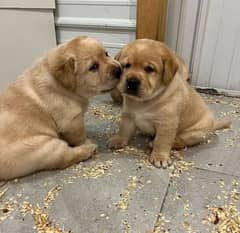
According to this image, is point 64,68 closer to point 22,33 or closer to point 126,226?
point 126,226

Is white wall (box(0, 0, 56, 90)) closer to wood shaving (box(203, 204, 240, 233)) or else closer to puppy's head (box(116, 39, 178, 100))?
puppy's head (box(116, 39, 178, 100))

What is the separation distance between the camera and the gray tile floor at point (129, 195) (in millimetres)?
1089

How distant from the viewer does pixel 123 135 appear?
1.53m

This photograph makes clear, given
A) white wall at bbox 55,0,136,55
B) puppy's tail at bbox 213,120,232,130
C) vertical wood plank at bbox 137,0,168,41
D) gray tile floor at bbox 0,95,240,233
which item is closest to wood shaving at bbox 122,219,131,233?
gray tile floor at bbox 0,95,240,233

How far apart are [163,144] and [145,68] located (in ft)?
1.22

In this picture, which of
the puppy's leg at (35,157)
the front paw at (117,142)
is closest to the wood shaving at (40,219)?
Answer: the puppy's leg at (35,157)

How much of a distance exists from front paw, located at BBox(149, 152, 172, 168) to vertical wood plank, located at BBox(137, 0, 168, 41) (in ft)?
3.09

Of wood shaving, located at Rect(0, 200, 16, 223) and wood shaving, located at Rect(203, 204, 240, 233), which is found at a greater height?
wood shaving, located at Rect(203, 204, 240, 233)

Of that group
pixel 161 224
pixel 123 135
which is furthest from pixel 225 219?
pixel 123 135

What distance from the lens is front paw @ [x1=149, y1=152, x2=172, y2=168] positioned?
138cm

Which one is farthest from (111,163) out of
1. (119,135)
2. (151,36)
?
(151,36)

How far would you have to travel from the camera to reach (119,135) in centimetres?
155

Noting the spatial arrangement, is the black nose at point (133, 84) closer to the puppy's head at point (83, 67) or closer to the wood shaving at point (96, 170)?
the puppy's head at point (83, 67)

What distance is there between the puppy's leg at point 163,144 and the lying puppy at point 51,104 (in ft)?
1.00
